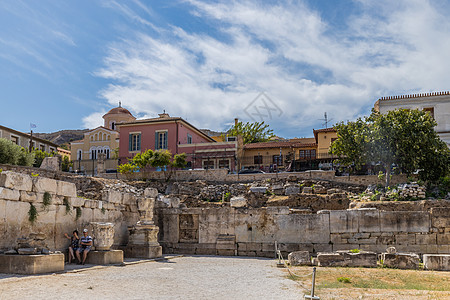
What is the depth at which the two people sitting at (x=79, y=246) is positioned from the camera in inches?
458

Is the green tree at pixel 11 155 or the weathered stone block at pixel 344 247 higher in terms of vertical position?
the green tree at pixel 11 155

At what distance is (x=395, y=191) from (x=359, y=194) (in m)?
3.46

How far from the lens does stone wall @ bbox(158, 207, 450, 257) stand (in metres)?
14.6

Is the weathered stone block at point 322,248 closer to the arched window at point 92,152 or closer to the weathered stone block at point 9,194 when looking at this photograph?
the weathered stone block at point 9,194

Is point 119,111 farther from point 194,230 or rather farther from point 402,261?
point 402,261

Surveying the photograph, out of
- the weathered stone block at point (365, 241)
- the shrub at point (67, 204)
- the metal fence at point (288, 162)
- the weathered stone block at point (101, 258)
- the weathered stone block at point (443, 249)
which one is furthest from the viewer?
the metal fence at point (288, 162)

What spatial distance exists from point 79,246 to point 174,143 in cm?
3322

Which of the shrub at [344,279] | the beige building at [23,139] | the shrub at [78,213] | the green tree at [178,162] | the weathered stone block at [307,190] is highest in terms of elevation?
the beige building at [23,139]

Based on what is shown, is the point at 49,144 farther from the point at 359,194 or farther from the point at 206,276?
the point at 206,276

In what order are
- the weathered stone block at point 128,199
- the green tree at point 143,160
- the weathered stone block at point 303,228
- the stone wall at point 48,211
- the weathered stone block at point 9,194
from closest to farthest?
the weathered stone block at point 9,194
the stone wall at point 48,211
the weathered stone block at point 303,228
the weathered stone block at point 128,199
the green tree at point 143,160

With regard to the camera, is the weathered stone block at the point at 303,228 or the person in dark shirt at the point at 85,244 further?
the weathered stone block at the point at 303,228

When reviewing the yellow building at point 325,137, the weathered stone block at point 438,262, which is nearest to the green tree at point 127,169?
the yellow building at point 325,137

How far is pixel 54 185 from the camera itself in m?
11.8

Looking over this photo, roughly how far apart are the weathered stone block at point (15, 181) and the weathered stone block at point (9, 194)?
0.10 metres
